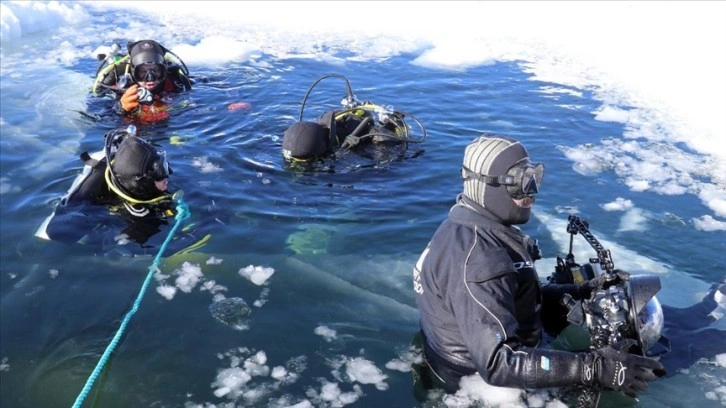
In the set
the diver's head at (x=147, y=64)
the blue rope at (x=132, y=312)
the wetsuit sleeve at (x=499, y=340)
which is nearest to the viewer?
the wetsuit sleeve at (x=499, y=340)

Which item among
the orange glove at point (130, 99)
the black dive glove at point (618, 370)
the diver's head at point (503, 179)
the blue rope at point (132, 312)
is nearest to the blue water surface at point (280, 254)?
the blue rope at point (132, 312)

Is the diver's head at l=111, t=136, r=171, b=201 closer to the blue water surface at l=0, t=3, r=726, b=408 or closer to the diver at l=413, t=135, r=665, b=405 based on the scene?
the blue water surface at l=0, t=3, r=726, b=408

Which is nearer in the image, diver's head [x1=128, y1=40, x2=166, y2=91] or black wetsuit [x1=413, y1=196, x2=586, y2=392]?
black wetsuit [x1=413, y1=196, x2=586, y2=392]

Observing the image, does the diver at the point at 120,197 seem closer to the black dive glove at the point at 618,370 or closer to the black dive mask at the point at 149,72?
the black dive mask at the point at 149,72

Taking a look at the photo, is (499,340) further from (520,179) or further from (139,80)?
(139,80)

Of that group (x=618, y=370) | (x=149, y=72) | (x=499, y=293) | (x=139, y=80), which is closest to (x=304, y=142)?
(x=149, y=72)

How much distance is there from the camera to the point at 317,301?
15.6ft

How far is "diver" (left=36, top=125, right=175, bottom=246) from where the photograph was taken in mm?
5465

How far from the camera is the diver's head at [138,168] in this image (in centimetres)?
547

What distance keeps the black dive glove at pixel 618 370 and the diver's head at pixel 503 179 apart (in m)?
0.77

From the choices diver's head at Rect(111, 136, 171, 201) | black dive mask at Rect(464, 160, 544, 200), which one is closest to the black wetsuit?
black dive mask at Rect(464, 160, 544, 200)

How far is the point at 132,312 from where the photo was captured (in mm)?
4492

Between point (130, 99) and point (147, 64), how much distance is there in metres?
0.73

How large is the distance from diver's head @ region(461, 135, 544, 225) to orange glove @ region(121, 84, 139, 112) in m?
6.57
